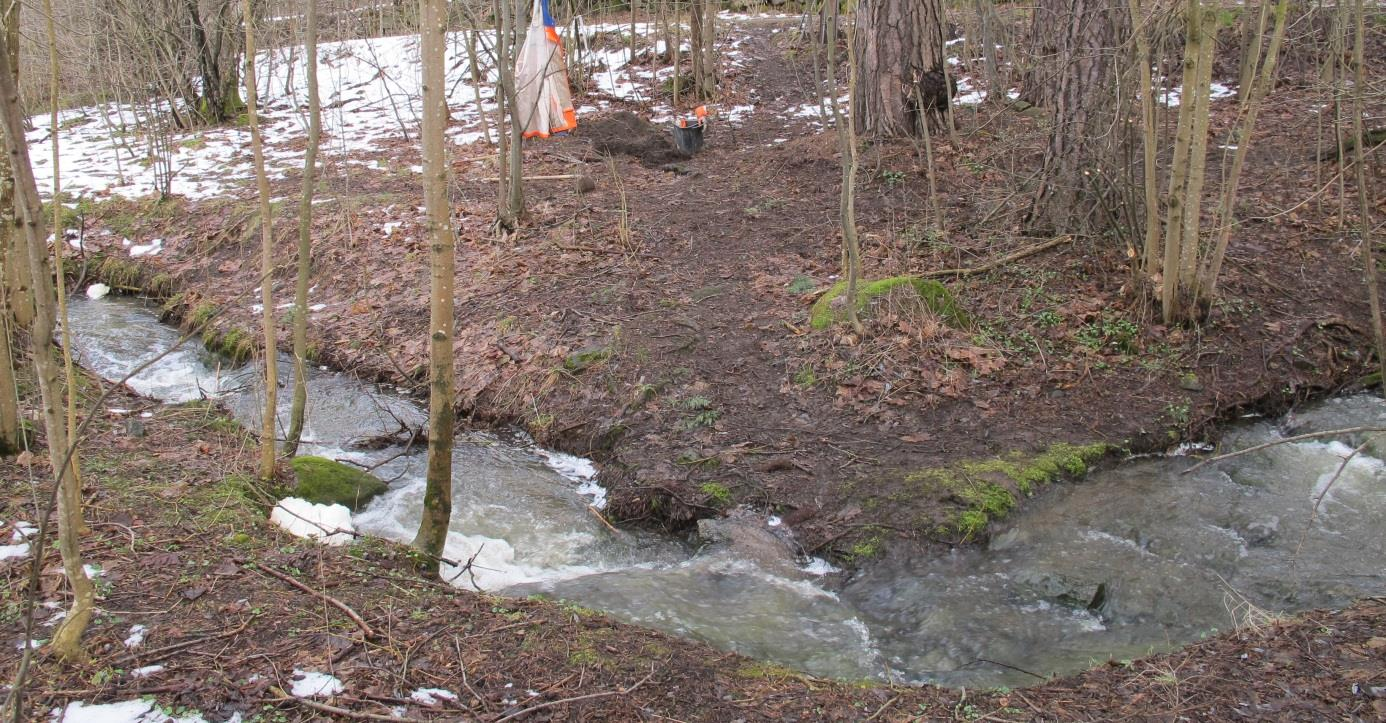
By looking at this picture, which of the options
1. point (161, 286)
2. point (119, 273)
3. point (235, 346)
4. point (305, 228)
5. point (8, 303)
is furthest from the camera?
point (119, 273)

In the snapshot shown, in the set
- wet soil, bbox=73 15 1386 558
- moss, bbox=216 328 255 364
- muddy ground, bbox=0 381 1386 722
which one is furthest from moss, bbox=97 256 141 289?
muddy ground, bbox=0 381 1386 722

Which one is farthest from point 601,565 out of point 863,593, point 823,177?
point 823,177

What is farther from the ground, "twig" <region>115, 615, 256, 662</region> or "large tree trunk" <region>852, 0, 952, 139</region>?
"large tree trunk" <region>852, 0, 952, 139</region>

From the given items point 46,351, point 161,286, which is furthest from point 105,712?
point 161,286

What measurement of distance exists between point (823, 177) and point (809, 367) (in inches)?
156

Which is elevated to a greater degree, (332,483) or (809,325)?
(809,325)

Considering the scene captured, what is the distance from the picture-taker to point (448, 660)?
348 centimetres

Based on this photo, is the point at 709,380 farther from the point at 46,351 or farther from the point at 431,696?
the point at 46,351

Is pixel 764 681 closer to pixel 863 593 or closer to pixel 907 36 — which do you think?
pixel 863 593

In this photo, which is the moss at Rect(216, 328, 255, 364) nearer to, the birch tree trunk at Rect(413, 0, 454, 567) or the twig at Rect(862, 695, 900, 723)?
the birch tree trunk at Rect(413, 0, 454, 567)

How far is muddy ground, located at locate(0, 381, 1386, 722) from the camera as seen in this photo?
3.15 metres

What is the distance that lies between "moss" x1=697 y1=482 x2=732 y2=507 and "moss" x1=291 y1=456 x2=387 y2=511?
223cm

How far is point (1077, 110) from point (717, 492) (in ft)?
14.6

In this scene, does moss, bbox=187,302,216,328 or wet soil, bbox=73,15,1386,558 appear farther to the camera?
moss, bbox=187,302,216,328
